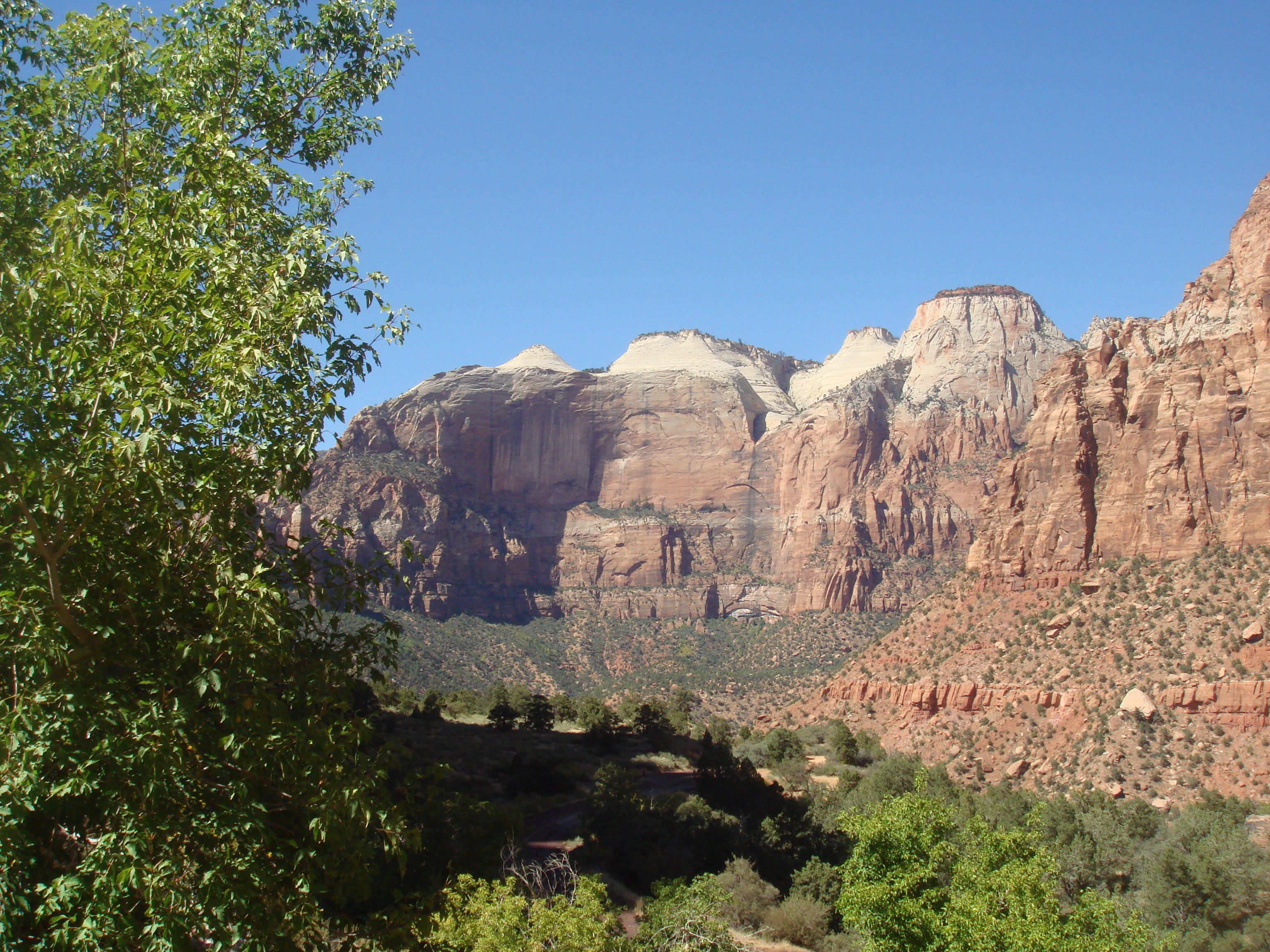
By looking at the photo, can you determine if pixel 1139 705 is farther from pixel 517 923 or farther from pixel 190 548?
pixel 190 548

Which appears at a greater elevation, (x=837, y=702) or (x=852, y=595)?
(x=852, y=595)

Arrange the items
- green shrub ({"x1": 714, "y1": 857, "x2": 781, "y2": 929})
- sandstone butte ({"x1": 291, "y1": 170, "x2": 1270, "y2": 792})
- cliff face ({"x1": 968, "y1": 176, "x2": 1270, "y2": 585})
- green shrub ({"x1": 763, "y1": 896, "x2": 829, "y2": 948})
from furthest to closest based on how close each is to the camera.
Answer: sandstone butte ({"x1": 291, "y1": 170, "x2": 1270, "y2": 792})
cliff face ({"x1": 968, "y1": 176, "x2": 1270, "y2": 585})
green shrub ({"x1": 763, "y1": 896, "x2": 829, "y2": 948})
green shrub ({"x1": 714, "y1": 857, "x2": 781, "y2": 929})

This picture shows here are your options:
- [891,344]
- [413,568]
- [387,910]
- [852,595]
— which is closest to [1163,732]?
[387,910]

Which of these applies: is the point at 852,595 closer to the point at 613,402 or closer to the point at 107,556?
the point at 613,402

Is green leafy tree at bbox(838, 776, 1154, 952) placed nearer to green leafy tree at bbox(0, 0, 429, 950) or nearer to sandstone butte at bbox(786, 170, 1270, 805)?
green leafy tree at bbox(0, 0, 429, 950)

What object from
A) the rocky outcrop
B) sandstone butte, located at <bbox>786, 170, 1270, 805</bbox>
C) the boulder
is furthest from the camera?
the rocky outcrop

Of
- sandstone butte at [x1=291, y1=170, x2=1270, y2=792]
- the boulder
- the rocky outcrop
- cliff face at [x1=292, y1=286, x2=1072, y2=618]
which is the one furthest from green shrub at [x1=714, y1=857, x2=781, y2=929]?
cliff face at [x1=292, y1=286, x2=1072, y2=618]

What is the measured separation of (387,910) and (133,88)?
903 centimetres

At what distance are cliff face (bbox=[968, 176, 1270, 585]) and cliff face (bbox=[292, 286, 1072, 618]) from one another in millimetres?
53119

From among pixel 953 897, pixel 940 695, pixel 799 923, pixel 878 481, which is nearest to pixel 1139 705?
pixel 940 695

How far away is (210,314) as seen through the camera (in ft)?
23.6

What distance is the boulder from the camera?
40.1 meters

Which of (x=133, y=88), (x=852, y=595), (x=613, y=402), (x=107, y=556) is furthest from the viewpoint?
(x=613, y=402)

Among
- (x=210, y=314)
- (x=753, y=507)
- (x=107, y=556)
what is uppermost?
(x=753, y=507)
